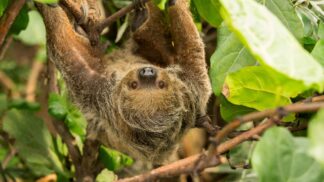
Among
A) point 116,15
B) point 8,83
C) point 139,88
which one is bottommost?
point 8,83

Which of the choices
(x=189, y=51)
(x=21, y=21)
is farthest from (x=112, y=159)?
(x=21, y=21)

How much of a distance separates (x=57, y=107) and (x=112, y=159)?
36 cm

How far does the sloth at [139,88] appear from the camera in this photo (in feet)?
8.30

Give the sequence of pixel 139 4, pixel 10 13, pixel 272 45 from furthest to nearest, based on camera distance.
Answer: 1. pixel 139 4
2. pixel 10 13
3. pixel 272 45

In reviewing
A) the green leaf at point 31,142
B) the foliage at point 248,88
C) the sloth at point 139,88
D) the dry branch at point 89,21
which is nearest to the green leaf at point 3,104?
the foliage at point 248,88

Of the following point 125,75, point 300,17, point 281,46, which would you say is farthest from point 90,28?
point 281,46

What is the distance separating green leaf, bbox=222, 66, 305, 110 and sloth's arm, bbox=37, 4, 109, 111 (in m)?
1.06

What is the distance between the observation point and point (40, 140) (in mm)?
2742

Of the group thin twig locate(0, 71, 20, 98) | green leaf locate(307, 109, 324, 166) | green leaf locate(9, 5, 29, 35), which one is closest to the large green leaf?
green leaf locate(307, 109, 324, 166)

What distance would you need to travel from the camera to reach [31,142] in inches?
108

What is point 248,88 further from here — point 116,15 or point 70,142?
point 70,142

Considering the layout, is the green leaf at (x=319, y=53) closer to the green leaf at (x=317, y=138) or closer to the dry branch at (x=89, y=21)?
the green leaf at (x=317, y=138)

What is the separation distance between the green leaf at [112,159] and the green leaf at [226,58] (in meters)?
0.90

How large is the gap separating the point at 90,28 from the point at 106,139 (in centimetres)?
58
